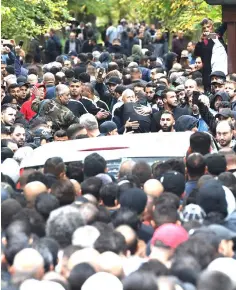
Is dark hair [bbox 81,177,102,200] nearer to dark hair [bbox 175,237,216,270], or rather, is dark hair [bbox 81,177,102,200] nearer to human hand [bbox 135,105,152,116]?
dark hair [bbox 175,237,216,270]

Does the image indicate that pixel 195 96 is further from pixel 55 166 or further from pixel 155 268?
pixel 155 268

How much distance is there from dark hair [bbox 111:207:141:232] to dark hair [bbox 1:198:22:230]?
80 cm

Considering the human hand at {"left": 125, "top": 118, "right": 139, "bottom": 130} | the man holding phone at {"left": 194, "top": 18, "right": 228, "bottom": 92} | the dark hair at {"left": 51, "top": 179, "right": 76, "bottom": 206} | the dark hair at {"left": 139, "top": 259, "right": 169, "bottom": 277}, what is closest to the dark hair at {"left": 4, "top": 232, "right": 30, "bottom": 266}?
the dark hair at {"left": 139, "top": 259, "right": 169, "bottom": 277}

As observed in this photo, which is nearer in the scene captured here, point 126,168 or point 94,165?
point 94,165

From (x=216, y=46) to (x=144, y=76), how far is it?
3108mm

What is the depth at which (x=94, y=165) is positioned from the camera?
1255cm

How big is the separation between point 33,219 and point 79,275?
4.71ft

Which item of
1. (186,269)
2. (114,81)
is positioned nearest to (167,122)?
(114,81)

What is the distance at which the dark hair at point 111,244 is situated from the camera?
32.4 feet

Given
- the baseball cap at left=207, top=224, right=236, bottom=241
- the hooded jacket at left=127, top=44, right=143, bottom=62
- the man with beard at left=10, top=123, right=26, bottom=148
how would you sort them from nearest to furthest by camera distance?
the baseball cap at left=207, top=224, right=236, bottom=241 < the man with beard at left=10, top=123, right=26, bottom=148 < the hooded jacket at left=127, top=44, right=143, bottom=62

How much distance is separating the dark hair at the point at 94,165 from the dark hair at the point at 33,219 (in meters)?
1.77

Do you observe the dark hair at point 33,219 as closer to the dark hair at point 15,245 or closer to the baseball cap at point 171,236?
the dark hair at point 15,245

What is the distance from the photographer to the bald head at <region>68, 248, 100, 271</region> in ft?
31.1

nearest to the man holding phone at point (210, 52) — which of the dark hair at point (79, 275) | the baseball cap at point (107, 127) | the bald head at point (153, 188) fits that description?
the baseball cap at point (107, 127)
